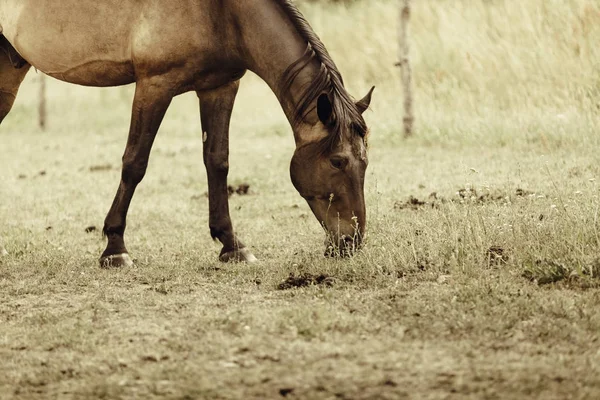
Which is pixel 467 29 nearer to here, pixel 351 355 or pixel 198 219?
pixel 198 219

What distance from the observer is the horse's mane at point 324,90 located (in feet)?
16.9

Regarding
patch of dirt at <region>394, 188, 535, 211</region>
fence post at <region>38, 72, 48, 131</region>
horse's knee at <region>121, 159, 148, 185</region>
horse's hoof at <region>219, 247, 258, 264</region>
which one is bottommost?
horse's hoof at <region>219, 247, 258, 264</region>

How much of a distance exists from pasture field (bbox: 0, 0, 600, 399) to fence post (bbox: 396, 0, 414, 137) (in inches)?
8.4

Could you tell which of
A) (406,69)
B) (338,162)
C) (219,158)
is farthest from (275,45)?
(406,69)

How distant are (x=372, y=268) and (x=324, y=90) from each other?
1113 millimetres

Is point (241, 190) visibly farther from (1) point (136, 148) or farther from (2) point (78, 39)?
(2) point (78, 39)

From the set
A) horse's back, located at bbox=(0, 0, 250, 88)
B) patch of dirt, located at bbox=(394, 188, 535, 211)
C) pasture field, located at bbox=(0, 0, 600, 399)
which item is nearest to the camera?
pasture field, located at bbox=(0, 0, 600, 399)

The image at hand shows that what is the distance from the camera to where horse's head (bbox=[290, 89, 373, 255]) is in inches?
204

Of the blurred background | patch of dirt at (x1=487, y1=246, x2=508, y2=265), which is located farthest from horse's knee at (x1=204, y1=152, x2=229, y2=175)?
the blurred background

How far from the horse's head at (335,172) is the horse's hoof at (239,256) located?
793 mm

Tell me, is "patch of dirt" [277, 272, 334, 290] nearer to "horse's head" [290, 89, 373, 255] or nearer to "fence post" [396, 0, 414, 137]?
"horse's head" [290, 89, 373, 255]

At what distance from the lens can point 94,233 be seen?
7453 mm

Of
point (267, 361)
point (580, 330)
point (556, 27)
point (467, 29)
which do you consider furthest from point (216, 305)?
point (467, 29)

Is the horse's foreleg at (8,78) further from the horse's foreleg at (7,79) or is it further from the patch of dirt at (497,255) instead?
the patch of dirt at (497,255)
